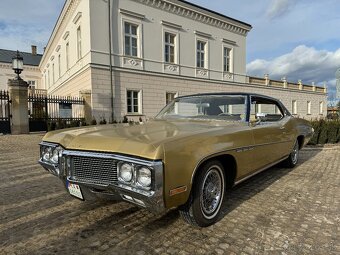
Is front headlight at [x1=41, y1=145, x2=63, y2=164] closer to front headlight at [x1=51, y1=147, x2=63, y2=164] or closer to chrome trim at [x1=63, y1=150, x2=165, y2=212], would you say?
front headlight at [x1=51, y1=147, x2=63, y2=164]

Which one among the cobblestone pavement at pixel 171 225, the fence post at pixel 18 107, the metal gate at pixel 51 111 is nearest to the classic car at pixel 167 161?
the cobblestone pavement at pixel 171 225

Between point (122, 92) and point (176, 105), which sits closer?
point (176, 105)

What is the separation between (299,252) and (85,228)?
2.31m

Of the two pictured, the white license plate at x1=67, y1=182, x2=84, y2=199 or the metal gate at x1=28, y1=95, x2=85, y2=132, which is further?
the metal gate at x1=28, y1=95, x2=85, y2=132

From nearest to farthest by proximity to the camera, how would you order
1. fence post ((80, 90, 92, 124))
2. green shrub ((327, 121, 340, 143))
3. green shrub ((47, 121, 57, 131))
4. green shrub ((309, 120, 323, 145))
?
green shrub ((309, 120, 323, 145)) → green shrub ((327, 121, 340, 143)) → green shrub ((47, 121, 57, 131)) → fence post ((80, 90, 92, 124))

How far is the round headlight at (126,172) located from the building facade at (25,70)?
40.7m

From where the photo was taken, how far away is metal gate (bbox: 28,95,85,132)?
14.7 metres

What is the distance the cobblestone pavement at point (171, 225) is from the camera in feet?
8.52

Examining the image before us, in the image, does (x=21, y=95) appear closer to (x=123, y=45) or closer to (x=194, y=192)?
(x=123, y=45)

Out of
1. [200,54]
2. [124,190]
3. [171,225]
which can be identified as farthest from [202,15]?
[124,190]

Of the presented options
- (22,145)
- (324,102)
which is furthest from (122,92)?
(324,102)

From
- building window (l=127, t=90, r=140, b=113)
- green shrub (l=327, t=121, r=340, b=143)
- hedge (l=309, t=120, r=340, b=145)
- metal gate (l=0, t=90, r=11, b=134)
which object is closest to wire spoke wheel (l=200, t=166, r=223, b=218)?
hedge (l=309, t=120, r=340, b=145)

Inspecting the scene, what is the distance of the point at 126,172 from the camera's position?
2.39 m

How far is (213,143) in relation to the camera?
2.88 m
